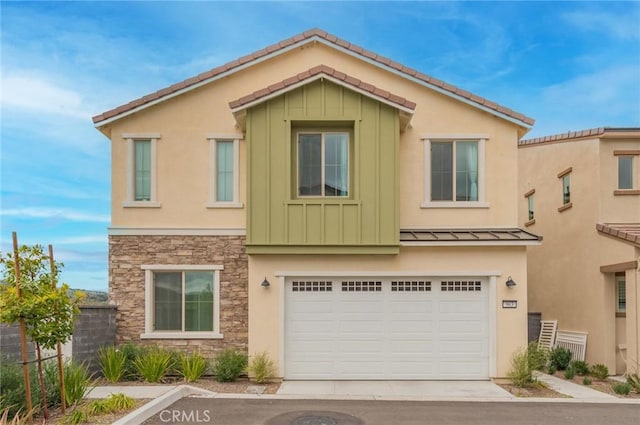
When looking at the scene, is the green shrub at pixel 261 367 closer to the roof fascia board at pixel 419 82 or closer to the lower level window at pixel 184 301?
the lower level window at pixel 184 301

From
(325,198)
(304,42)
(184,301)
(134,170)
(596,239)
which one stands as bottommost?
(184,301)

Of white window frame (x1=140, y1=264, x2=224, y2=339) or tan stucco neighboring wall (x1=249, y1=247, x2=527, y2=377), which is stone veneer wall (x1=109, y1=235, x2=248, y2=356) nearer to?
white window frame (x1=140, y1=264, x2=224, y2=339)

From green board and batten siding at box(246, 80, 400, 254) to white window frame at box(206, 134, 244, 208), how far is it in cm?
109

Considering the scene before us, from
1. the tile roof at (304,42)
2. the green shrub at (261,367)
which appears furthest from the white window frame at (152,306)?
the tile roof at (304,42)

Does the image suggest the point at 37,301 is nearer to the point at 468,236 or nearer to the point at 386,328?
the point at 386,328

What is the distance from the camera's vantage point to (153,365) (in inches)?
456

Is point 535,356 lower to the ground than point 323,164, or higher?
lower

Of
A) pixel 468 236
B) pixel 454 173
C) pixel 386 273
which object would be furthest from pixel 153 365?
pixel 454 173

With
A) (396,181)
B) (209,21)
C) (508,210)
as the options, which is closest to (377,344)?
(396,181)

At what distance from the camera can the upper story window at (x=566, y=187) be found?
15.7 meters

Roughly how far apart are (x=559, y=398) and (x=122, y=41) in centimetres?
1383

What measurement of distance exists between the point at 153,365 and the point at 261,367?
2.47 metres

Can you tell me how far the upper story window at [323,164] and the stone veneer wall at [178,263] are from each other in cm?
232

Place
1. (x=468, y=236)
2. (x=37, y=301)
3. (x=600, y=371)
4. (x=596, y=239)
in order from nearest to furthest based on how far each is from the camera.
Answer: (x=37, y=301), (x=468, y=236), (x=600, y=371), (x=596, y=239)
